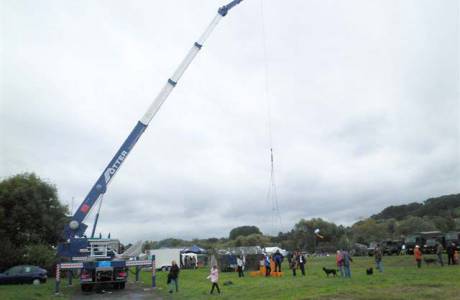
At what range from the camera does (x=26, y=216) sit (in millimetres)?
38906

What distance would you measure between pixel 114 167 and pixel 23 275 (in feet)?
31.5

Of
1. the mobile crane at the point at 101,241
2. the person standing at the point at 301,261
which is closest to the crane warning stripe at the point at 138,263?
the mobile crane at the point at 101,241

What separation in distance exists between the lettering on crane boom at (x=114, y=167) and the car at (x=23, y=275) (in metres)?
8.59

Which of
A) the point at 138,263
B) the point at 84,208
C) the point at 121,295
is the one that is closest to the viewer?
the point at 121,295

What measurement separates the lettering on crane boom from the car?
8594 millimetres

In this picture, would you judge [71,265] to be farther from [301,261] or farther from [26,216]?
[26,216]

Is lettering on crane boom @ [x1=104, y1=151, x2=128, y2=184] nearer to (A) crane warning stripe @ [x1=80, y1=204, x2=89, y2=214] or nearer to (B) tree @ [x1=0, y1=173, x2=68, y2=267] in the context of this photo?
(A) crane warning stripe @ [x1=80, y1=204, x2=89, y2=214]

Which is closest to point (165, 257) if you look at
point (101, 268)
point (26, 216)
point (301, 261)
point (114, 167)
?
point (26, 216)

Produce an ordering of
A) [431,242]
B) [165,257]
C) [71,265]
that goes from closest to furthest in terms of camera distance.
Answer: [71,265]
[431,242]
[165,257]

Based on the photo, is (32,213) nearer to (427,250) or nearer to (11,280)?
(11,280)

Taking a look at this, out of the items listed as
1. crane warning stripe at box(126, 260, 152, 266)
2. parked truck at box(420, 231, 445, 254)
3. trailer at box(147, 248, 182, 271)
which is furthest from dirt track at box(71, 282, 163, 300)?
parked truck at box(420, 231, 445, 254)

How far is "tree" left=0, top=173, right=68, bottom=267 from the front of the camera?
3653 centimetres

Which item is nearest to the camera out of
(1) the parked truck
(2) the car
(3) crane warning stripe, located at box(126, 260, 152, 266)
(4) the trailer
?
(3) crane warning stripe, located at box(126, 260, 152, 266)

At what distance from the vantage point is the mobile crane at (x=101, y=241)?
21.5 meters
